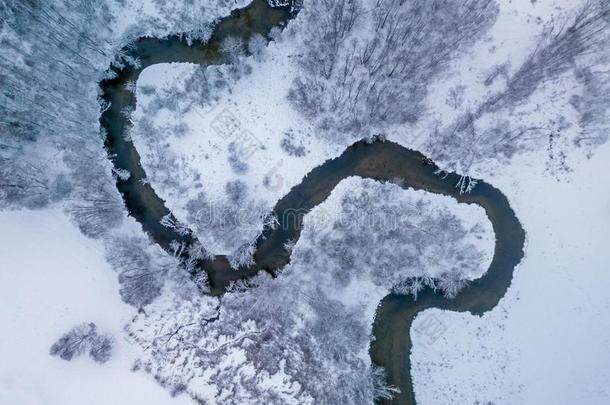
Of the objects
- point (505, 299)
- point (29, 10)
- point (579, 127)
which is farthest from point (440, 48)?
point (29, 10)

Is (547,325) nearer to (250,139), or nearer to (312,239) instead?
(312,239)

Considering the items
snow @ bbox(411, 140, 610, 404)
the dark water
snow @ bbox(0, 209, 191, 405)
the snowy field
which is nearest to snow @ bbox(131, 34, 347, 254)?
the snowy field

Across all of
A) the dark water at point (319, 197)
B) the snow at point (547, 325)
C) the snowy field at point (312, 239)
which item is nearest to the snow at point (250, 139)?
the snowy field at point (312, 239)

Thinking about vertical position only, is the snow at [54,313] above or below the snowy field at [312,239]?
below

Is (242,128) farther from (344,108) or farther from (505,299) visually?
(505,299)

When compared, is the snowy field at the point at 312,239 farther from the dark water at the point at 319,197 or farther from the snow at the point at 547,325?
the dark water at the point at 319,197

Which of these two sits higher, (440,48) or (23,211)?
(440,48)

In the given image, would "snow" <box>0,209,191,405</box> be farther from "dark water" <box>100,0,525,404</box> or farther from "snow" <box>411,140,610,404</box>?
"snow" <box>411,140,610,404</box>

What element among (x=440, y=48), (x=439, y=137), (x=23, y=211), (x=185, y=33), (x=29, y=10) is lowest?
(x=23, y=211)
